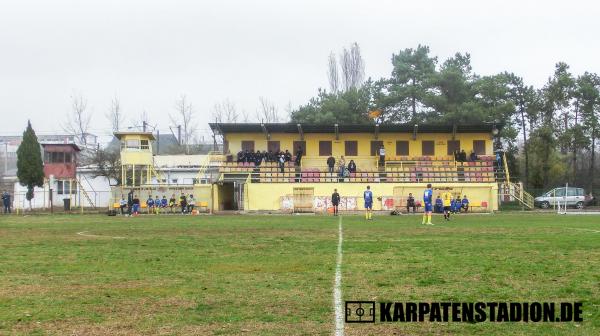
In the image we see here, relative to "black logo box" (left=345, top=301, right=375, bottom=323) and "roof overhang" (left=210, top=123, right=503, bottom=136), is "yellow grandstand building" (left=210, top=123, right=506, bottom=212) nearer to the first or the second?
"roof overhang" (left=210, top=123, right=503, bottom=136)

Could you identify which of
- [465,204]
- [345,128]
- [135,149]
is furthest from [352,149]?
[135,149]

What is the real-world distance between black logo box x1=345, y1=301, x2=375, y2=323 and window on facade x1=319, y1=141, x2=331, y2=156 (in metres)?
52.6

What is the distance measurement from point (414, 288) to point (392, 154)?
51.6m

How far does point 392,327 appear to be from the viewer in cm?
774

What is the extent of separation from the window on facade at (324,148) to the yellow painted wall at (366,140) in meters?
0.27

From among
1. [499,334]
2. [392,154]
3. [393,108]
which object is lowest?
[499,334]

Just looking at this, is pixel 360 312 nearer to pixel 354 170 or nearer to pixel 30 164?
pixel 354 170

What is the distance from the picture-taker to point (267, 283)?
36.8 feet

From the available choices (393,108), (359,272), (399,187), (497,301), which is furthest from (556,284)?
(393,108)

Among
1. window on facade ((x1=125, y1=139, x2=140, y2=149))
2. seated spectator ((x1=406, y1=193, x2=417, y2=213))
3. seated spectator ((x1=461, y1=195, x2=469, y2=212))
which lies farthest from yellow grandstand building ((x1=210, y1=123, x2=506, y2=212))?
window on facade ((x1=125, y1=139, x2=140, y2=149))

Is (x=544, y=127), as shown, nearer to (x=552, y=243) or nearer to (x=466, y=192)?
(x=466, y=192)

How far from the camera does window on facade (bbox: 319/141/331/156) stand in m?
61.7

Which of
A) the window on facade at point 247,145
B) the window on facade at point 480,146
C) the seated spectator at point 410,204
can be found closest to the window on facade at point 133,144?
the window on facade at point 247,145

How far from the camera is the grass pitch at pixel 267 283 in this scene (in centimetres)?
789
